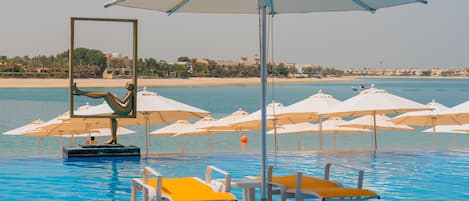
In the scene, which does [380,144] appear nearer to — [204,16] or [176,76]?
[176,76]

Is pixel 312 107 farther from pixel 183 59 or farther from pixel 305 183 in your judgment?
pixel 183 59

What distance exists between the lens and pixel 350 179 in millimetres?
10008

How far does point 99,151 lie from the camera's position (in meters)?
11.4

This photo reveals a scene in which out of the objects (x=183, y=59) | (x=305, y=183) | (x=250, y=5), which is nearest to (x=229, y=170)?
(x=250, y=5)

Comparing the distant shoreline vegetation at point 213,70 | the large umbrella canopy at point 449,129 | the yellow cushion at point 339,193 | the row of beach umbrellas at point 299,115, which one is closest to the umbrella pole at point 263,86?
the yellow cushion at point 339,193

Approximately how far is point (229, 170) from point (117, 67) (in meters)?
3.22

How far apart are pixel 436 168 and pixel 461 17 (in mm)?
86437

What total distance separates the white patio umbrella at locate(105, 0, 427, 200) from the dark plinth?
16.0 ft

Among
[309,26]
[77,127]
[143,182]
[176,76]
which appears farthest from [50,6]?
[143,182]

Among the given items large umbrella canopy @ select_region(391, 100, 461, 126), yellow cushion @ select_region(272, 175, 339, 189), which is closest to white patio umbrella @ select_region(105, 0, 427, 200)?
yellow cushion @ select_region(272, 175, 339, 189)

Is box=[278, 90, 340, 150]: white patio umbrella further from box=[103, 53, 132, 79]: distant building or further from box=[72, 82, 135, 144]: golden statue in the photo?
box=[72, 82, 135, 144]: golden statue

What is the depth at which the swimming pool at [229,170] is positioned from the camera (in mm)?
8547

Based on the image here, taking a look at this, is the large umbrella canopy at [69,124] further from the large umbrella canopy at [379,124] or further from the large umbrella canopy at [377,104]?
the large umbrella canopy at [379,124]

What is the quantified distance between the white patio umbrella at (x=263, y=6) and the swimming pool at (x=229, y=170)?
217 centimetres
